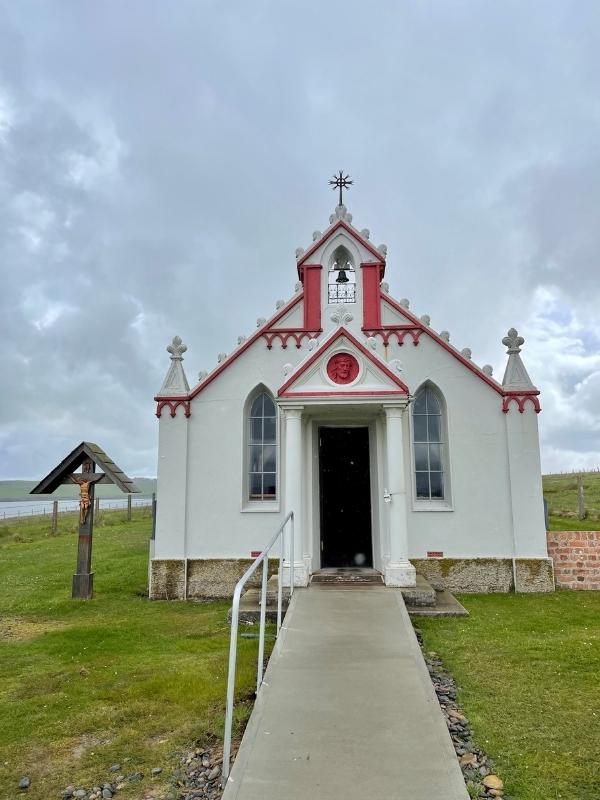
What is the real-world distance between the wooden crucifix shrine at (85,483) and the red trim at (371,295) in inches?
225

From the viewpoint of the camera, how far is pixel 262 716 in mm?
4680

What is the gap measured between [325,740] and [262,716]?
0.65 meters

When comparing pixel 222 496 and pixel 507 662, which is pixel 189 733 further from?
pixel 222 496

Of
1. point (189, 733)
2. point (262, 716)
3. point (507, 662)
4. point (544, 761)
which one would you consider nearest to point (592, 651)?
point (507, 662)

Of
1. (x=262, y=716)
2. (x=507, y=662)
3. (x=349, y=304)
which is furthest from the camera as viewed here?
(x=349, y=304)

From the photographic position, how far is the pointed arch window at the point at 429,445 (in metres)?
11.3

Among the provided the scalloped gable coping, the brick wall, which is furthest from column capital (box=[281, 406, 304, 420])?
Answer: the brick wall

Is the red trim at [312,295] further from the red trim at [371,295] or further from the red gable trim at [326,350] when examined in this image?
the red gable trim at [326,350]

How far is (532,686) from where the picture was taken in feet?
19.1

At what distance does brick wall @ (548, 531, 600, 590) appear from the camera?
10.9 m

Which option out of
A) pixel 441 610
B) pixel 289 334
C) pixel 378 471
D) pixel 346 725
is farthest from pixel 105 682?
pixel 289 334

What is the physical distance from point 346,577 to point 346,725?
5.52m

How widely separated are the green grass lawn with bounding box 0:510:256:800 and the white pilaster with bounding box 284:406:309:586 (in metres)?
1.71

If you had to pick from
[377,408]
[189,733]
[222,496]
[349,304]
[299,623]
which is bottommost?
[189,733]
